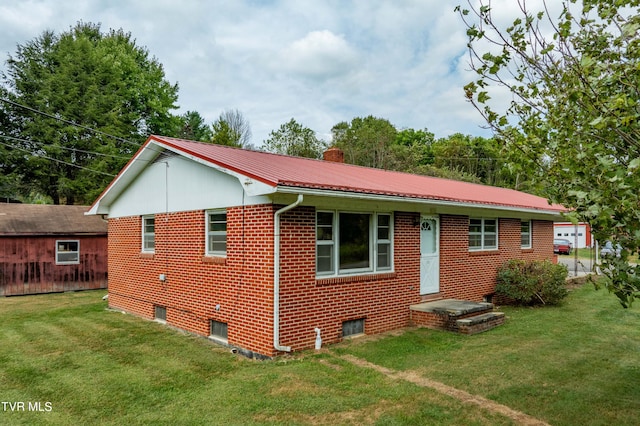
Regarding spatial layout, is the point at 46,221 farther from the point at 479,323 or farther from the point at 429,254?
the point at 479,323

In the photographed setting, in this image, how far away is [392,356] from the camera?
7.39 m

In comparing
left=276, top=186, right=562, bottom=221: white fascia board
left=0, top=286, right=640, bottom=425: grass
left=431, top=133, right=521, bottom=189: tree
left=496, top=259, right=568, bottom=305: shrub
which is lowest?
left=0, top=286, right=640, bottom=425: grass

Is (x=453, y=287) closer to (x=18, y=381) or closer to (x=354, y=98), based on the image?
(x=18, y=381)

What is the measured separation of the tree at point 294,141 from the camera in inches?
1576

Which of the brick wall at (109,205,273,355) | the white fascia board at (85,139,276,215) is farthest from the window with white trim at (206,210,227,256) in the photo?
the white fascia board at (85,139,276,215)

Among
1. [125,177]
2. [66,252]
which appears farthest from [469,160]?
[125,177]

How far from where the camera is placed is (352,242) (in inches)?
342

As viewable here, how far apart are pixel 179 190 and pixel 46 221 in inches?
426

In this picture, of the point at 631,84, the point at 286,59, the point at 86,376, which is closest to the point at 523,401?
the point at 631,84

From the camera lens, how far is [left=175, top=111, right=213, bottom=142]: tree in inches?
1897

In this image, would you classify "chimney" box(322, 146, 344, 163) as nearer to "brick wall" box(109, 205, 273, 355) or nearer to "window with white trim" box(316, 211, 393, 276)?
"window with white trim" box(316, 211, 393, 276)

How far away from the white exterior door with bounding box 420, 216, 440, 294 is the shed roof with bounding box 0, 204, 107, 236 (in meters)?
13.7

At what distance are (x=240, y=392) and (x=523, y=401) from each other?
3658 millimetres

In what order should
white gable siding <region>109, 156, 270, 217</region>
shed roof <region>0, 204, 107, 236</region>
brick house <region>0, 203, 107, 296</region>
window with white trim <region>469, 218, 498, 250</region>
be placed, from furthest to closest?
shed roof <region>0, 204, 107, 236</region> < brick house <region>0, 203, 107, 296</region> < window with white trim <region>469, 218, 498, 250</region> < white gable siding <region>109, 156, 270, 217</region>
